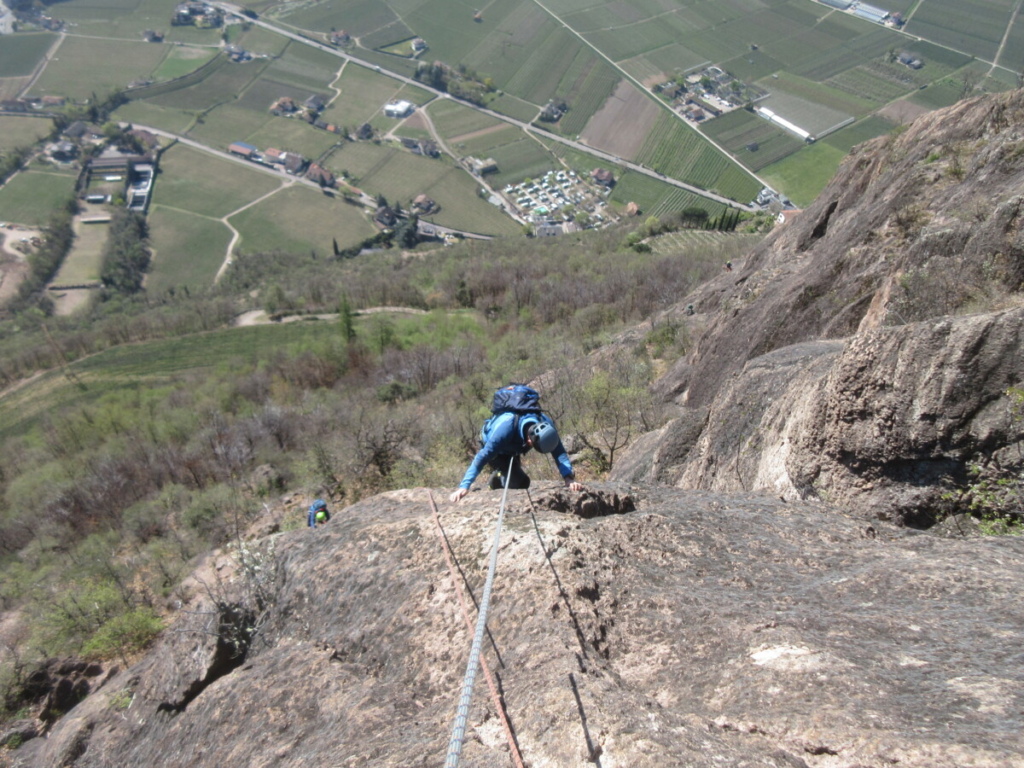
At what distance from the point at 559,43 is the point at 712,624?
150 m

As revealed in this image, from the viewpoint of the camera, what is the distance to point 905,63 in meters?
109

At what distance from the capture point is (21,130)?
12706cm

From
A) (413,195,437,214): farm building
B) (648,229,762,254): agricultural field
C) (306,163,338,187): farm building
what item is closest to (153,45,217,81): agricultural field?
(306,163,338,187): farm building

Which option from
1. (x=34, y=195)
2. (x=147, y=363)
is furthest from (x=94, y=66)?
(x=147, y=363)

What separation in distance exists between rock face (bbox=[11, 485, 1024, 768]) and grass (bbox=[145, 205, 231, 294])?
100441 mm

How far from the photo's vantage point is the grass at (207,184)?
112 metres

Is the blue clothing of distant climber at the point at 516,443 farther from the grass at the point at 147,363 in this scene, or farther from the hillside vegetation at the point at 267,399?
the grass at the point at 147,363

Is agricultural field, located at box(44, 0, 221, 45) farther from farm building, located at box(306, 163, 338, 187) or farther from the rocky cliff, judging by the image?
the rocky cliff

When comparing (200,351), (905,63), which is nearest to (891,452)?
(200,351)

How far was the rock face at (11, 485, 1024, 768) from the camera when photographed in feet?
16.2

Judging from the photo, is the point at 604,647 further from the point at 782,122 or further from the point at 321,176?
the point at 321,176

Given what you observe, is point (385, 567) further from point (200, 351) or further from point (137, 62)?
point (137, 62)

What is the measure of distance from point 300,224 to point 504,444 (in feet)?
359

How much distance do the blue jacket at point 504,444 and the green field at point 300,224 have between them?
333 ft
